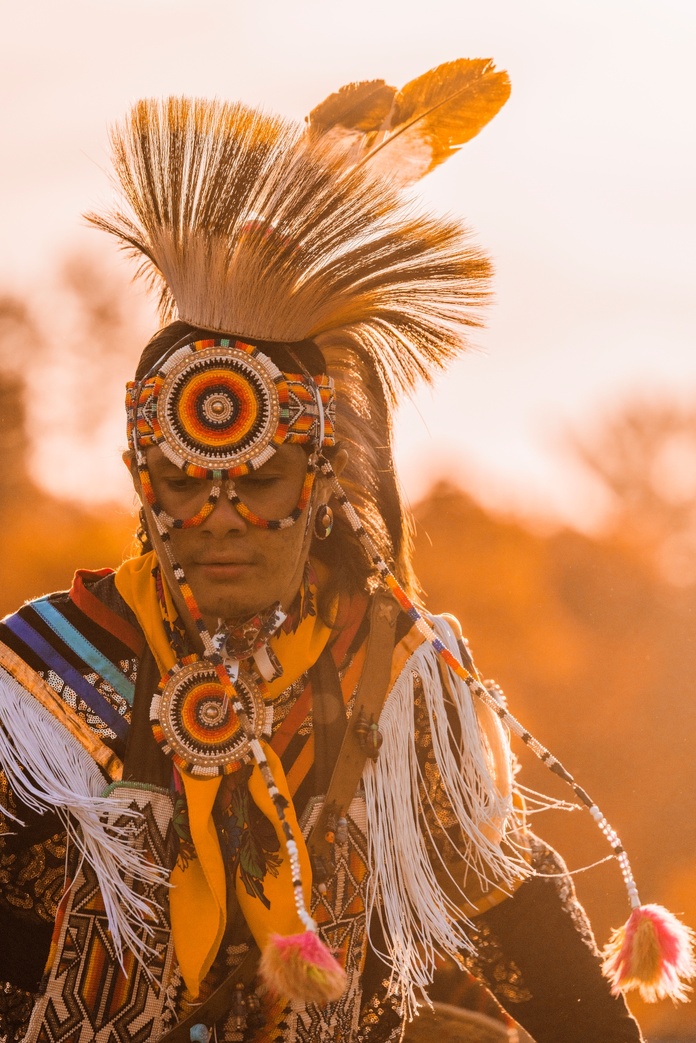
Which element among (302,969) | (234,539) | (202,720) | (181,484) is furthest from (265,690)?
(302,969)

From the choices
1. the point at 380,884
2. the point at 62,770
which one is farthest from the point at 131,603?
the point at 380,884

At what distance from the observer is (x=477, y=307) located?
3621mm

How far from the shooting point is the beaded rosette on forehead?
10.5 ft

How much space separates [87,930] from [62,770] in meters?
0.37

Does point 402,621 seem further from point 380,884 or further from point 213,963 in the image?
point 213,963

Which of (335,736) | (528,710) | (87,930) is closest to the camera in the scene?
(87,930)

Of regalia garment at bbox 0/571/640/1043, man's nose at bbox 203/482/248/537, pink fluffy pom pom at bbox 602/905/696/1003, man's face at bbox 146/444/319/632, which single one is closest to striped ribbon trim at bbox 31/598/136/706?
regalia garment at bbox 0/571/640/1043

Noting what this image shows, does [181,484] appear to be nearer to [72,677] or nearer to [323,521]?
[323,521]

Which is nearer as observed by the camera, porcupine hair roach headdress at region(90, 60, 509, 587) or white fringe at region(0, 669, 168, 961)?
white fringe at region(0, 669, 168, 961)

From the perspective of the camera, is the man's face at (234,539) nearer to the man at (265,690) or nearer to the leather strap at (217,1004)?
the man at (265,690)

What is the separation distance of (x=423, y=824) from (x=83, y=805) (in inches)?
33.1

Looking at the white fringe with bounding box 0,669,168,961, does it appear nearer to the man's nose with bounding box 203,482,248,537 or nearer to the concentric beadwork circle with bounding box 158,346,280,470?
the man's nose with bounding box 203,482,248,537

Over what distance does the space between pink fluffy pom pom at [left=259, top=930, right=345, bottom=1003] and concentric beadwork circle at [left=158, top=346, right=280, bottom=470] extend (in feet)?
3.52

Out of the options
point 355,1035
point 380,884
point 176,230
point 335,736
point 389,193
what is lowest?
point 355,1035
